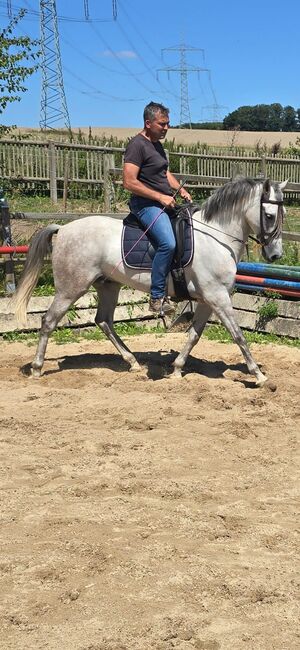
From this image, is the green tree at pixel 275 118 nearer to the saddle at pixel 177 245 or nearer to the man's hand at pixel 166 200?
the saddle at pixel 177 245

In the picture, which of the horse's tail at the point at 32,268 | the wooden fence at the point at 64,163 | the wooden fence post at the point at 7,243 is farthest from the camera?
the wooden fence at the point at 64,163

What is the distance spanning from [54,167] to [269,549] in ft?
67.3

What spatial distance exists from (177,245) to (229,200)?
2.19 feet

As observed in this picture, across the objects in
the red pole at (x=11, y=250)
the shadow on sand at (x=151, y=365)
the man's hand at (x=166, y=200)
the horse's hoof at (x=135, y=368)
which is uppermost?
the man's hand at (x=166, y=200)

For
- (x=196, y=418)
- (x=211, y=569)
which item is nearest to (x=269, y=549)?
(x=211, y=569)

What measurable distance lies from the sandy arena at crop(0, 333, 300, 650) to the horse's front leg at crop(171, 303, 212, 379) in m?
0.18

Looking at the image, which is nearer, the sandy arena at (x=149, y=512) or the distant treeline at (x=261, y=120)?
the sandy arena at (x=149, y=512)

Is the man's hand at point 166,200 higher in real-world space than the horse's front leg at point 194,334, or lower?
higher

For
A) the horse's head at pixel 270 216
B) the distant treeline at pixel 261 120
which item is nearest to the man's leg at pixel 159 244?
the horse's head at pixel 270 216

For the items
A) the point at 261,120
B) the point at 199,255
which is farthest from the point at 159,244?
the point at 261,120

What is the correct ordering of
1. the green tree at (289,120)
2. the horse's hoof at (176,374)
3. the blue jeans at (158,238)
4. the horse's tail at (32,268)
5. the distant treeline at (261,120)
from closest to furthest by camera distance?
the blue jeans at (158,238) → the horse's hoof at (176,374) → the horse's tail at (32,268) → the distant treeline at (261,120) → the green tree at (289,120)

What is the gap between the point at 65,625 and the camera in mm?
3025

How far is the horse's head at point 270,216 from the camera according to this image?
6875mm

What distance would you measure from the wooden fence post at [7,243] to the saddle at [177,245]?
9.95ft
